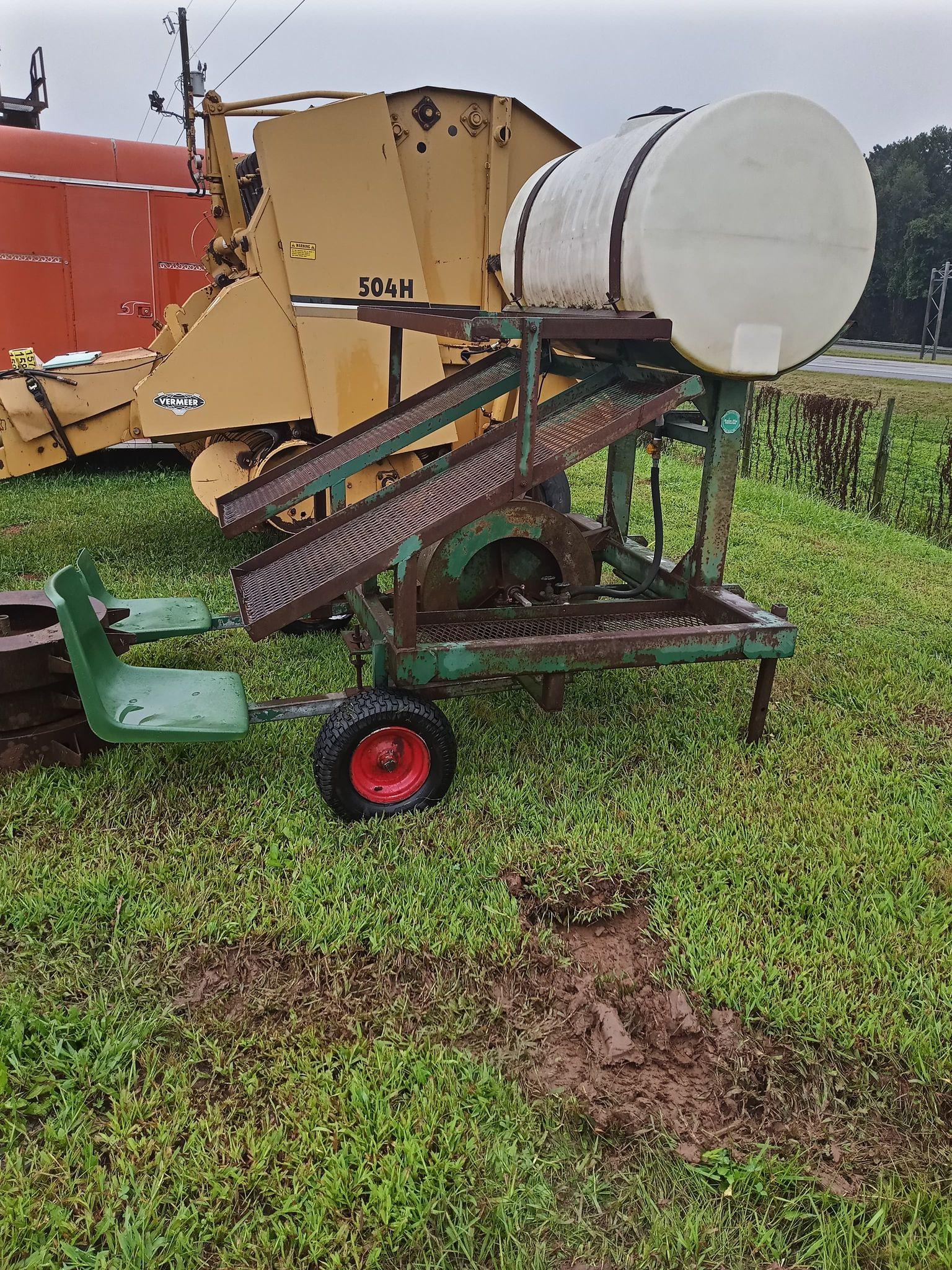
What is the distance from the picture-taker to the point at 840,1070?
7.50 feet

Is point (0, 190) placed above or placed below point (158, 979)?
above

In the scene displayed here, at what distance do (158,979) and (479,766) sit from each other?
146 centimetres

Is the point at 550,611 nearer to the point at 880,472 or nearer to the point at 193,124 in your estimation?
the point at 193,124

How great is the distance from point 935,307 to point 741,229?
180 feet

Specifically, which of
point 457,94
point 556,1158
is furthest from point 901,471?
point 556,1158

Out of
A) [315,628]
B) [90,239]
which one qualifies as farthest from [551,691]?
[90,239]

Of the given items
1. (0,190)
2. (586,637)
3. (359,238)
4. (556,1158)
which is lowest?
(556,1158)

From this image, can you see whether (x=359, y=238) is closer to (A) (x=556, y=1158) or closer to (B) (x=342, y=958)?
(B) (x=342, y=958)

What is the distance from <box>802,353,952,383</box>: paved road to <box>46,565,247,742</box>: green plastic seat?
2276 centimetres

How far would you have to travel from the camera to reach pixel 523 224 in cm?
431

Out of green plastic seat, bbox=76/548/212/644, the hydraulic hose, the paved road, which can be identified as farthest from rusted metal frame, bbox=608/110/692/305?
the paved road

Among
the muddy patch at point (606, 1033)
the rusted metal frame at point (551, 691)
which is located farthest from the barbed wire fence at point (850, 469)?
the muddy patch at point (606, 1033)

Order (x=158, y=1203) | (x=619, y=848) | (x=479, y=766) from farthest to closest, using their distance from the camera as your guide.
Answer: (x=479, y=766)
(x=619, y=848)
(x=158, y=1203)

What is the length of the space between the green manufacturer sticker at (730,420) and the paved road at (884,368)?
2160cm
